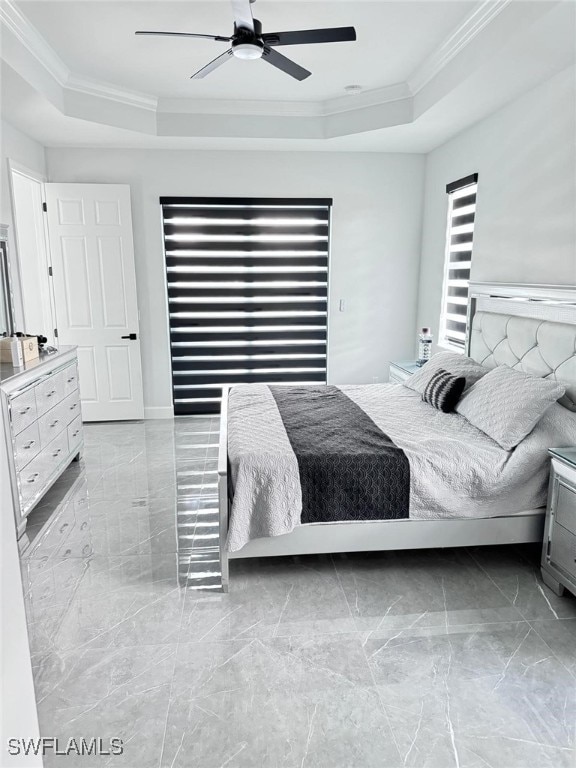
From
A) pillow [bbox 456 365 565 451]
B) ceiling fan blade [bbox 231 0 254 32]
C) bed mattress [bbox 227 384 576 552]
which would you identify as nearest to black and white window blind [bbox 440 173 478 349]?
pillow [bbox 456 365 565 451]

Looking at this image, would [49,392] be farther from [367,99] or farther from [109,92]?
[367,99]

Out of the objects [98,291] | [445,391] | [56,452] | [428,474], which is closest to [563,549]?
[428,474]

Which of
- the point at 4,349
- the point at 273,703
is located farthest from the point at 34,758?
the point at 4,349

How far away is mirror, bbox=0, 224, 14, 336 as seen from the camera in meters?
3.94

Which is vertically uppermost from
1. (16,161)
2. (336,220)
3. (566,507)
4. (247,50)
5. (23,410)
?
(247,50)

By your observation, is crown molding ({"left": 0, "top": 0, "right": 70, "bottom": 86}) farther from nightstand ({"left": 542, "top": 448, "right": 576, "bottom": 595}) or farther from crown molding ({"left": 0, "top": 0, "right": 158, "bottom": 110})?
nightstand ({"left": 542, "top": 448, "right": 576, "bottom": 595})

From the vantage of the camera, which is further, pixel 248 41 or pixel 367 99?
pixel 367 99

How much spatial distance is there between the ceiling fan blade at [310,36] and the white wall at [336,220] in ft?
8.76

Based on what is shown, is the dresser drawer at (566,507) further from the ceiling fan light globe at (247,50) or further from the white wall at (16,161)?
the white wall at (16,161)

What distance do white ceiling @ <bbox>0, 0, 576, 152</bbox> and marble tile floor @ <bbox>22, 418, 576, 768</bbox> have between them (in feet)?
9.21

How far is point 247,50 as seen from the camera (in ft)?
8.37

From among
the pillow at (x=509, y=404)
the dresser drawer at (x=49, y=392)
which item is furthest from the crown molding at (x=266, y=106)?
the pillow at (x=509, y=404)

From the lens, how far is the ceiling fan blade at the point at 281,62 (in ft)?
8.82

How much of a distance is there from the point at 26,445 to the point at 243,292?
2928mm
